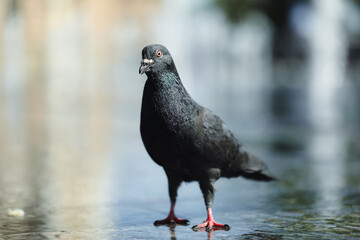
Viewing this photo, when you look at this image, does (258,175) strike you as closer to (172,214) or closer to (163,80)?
(172,214)

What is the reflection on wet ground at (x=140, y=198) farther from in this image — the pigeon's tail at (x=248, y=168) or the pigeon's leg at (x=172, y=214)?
the pigeon's tail at (x=248, y=168)

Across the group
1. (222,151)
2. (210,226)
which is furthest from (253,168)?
(210,226)

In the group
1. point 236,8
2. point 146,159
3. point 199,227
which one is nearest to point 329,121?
point 146,159

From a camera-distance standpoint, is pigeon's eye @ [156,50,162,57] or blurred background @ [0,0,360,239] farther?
blurred background @ [0,0,360,239]

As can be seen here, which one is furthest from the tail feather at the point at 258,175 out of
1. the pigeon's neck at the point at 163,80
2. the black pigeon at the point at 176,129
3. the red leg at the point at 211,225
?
the pigeon's neck at the point at 163,80

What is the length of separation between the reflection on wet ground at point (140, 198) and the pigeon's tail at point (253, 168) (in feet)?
0.86

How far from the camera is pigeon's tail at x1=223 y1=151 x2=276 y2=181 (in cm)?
567


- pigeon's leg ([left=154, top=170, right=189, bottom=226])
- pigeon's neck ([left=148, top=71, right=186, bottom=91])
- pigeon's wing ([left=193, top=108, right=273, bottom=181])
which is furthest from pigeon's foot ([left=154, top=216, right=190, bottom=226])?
pigeon's neck ([left=148, top=71, right=186, bottom=91])

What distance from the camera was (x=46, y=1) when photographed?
37.7 m

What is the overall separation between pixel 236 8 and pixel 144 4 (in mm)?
22847

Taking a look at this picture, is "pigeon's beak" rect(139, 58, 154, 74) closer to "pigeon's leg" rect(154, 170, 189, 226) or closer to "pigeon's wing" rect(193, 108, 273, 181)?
"pigeon's wing" rect(193, 108, 273, 181)

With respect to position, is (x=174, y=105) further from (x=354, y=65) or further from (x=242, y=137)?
(x=354, y=65)

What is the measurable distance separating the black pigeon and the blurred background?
0.40 meters

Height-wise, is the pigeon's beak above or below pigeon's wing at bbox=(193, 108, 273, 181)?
above
